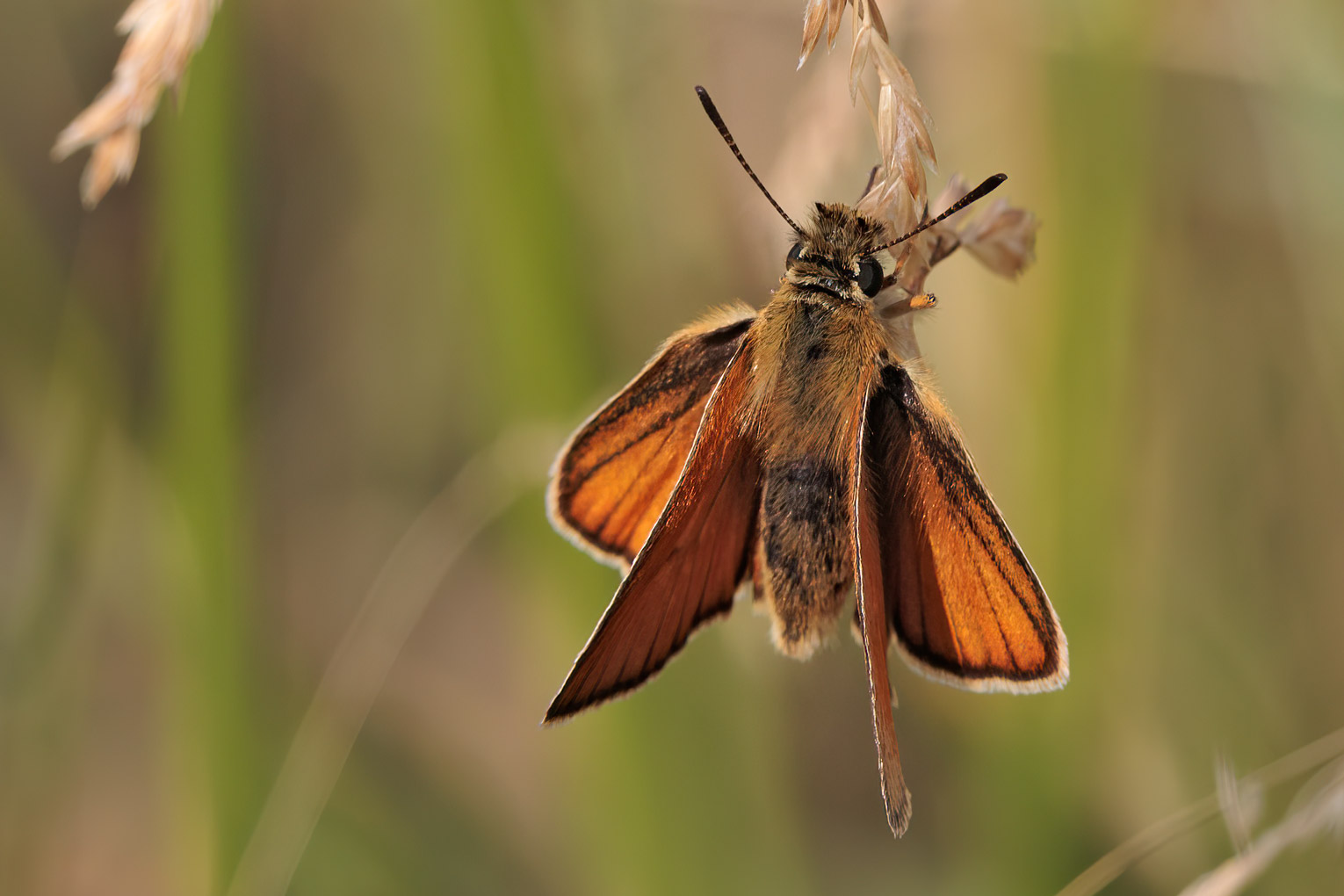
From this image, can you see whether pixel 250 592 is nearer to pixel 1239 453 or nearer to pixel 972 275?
pixel 972 275

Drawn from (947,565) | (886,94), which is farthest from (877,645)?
(886,94)

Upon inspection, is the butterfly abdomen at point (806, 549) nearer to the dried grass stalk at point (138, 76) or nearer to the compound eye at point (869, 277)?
the compound eye at point (869, 277)

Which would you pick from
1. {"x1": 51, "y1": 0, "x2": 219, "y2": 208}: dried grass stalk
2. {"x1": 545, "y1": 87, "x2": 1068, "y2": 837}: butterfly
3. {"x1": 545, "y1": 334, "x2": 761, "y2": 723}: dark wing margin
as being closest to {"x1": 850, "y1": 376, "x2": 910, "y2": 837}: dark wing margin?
{"x1": 545, "y1": 87, "x2": 1068, "y2": 837}: butterfly

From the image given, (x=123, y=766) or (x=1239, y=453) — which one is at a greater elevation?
(x=123, y=766)

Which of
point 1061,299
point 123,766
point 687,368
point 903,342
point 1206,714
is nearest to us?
point 903,342

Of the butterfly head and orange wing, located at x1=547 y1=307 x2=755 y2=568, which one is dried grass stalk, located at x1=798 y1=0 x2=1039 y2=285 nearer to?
the butterfly head

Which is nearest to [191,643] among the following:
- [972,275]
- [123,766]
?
[123,766]
